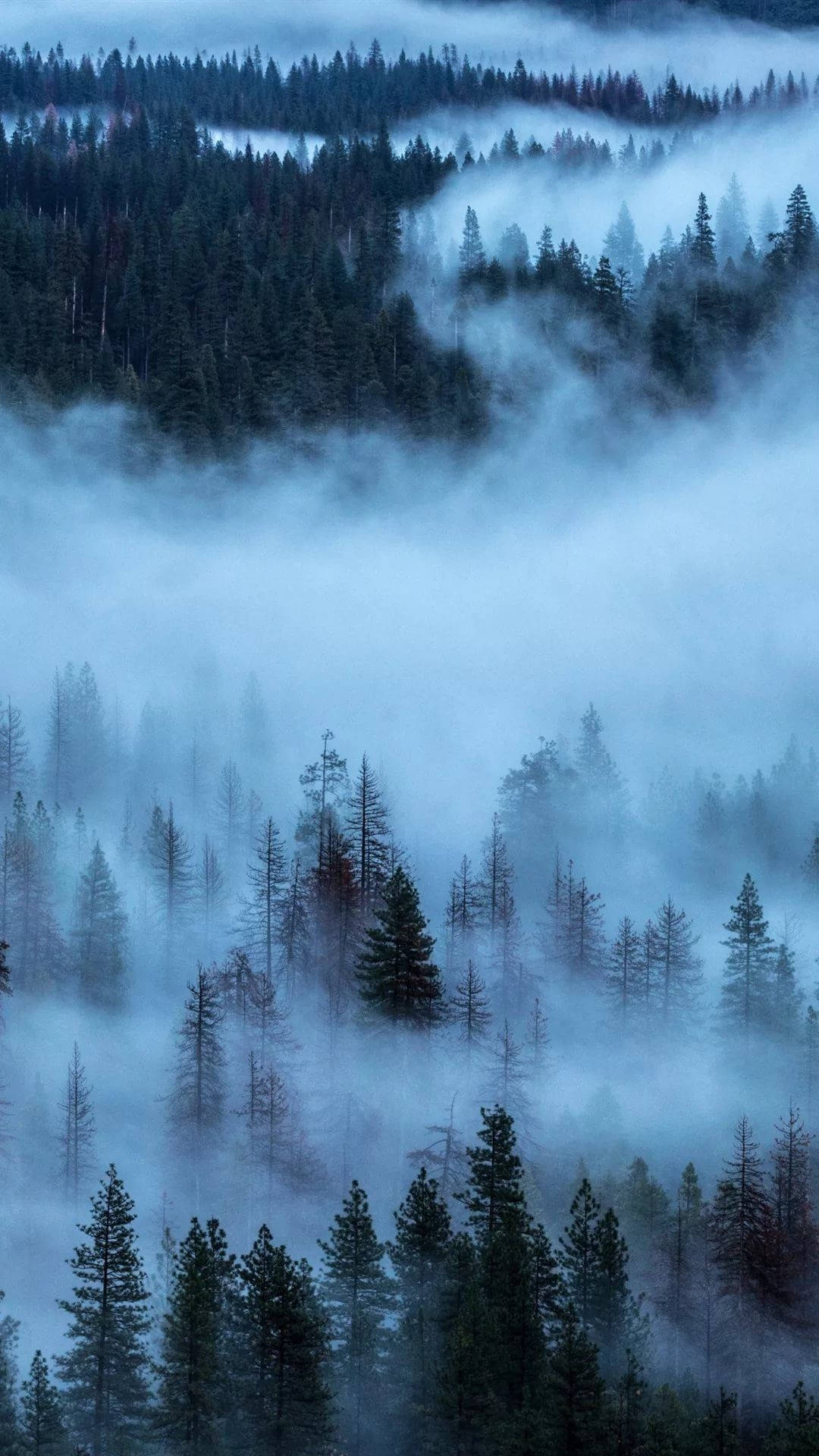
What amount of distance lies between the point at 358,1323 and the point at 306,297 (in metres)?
Result: 140

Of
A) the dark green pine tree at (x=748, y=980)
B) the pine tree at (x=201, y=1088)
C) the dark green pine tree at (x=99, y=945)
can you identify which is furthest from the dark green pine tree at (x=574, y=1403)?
the dark green pine tree at (x=99, y=945)

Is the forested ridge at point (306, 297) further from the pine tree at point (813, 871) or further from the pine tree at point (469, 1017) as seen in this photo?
the pine tree at point (469, 1017)

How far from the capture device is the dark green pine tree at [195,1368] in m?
37.2

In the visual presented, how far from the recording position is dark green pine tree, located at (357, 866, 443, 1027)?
52.1m

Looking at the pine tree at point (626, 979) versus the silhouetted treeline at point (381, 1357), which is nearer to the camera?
the silhouetted treeline at point (381, 1357)

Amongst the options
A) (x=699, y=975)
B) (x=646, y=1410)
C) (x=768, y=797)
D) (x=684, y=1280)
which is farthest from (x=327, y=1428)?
(x=768, y=797)

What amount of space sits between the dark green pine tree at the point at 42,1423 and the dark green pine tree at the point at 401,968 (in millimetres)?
17840

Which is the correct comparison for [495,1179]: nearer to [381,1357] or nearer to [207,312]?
[381,1357]

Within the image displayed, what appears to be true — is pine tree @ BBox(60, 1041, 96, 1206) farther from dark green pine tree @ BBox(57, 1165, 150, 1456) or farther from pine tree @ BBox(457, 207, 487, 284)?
pine tree @ BBox(457, 207, 487, 284)

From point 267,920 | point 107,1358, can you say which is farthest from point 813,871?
point 107,1358

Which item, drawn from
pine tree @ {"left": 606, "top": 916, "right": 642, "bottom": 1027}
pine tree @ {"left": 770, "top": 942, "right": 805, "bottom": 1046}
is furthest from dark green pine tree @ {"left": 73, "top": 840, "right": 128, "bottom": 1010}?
pine tree @ {"left": 770, "top": 942, "right": 805, "bottom": 1046}

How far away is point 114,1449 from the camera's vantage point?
38.4m

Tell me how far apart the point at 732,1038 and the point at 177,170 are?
488 ft

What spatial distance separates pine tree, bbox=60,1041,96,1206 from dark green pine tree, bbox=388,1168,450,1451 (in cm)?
2396
